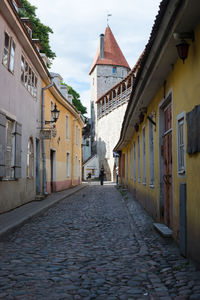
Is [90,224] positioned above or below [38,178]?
below

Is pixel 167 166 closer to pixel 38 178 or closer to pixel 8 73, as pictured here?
pixel 8 73

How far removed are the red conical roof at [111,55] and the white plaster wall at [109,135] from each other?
10.9 m

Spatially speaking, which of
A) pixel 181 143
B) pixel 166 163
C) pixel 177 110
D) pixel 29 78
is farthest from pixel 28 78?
pixel 181 143

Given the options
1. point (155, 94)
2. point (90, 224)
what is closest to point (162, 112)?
point (155, 94)

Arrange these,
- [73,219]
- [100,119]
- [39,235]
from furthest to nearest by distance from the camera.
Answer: [100,119]
[73,219]
[39,235]

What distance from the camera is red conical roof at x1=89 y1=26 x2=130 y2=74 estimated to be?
206 ft

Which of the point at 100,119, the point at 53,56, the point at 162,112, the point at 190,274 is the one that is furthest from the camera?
the point at 100,119

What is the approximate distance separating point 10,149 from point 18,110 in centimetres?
142

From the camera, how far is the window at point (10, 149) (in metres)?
10.6

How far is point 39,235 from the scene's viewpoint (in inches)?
284

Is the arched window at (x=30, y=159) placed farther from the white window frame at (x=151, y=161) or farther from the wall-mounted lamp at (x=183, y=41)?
the wall-mounted lamp at (x=183, y=41)

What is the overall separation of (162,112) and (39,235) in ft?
11.5

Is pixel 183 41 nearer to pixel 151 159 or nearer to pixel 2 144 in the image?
pixel 151 159

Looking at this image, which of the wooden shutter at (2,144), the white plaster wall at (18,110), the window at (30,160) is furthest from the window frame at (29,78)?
the wooden shutter at (2,144)
